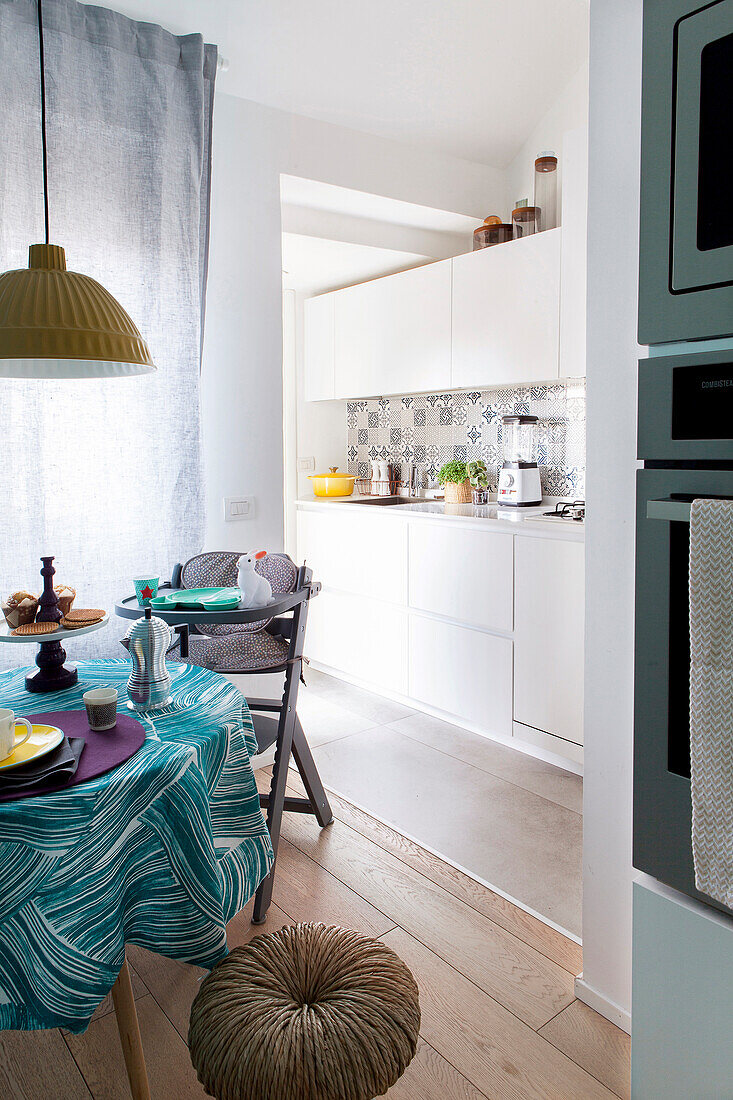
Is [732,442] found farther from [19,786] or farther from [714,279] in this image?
[19,786]

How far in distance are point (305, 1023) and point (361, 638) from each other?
2.81 metres

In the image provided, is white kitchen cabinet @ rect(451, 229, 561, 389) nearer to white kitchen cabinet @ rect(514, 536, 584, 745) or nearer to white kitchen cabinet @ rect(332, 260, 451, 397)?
white kitchen cabinet @ rect(332, 260, 451, 397)

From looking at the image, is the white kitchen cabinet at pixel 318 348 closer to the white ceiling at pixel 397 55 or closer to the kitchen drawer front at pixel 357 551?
the kitchen drawer front at pixel 357 551

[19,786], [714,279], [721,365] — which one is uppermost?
[714,279]

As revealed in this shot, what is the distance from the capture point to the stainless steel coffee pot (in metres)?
1.53

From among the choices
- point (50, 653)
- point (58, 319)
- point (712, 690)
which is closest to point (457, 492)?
point (50, 653)

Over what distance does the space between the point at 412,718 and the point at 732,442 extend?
268 cm

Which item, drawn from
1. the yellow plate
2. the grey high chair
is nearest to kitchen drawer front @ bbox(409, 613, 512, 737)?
the grey high chair

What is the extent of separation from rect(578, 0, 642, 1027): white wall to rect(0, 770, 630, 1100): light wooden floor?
157 mm

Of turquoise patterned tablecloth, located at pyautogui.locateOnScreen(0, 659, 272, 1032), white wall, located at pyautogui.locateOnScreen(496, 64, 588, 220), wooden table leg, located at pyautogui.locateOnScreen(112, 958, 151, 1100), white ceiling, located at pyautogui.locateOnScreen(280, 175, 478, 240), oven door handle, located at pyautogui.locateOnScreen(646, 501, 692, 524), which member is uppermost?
white wall, located at pyautogui.locateOnScreen(496, 64, 588, 220)

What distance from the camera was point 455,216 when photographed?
3562mm

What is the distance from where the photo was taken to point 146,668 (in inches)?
60.4

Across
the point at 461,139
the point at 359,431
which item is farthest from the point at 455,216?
the point at 359,431

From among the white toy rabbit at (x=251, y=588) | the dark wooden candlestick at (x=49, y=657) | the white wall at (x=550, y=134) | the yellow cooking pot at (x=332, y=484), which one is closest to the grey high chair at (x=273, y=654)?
the white toy rabbit at (x=251, y=588)
